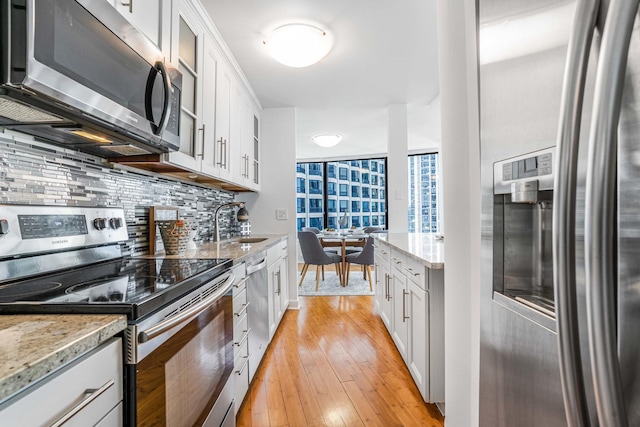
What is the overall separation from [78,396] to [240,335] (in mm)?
1056

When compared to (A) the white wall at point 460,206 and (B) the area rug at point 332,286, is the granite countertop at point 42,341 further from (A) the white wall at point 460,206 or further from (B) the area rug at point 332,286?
(B) the area rug at point 332,286

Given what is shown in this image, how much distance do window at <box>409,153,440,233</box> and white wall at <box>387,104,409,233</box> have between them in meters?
2.67

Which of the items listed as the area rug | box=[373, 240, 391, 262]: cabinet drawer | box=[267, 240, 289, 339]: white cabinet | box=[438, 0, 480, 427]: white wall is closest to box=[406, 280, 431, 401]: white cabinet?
box=[438, 0, 480, 427]: white wall

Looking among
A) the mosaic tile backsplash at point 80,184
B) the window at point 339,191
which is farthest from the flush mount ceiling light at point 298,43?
the window at point 339,191

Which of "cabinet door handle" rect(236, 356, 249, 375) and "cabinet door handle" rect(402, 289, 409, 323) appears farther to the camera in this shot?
"cabinet door handle" rect(402, 289, 409, 323)

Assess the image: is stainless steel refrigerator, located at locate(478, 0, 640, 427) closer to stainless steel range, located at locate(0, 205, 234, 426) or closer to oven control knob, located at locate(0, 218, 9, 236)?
stainless steel range, located at locate(0, 205, 234, 426)

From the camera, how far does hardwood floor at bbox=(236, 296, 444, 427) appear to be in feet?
5.23

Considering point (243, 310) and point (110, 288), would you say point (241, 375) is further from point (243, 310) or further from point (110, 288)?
point (110, 288)

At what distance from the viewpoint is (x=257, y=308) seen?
6.44 feet

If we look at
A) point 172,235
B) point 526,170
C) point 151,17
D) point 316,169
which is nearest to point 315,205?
point 316,169

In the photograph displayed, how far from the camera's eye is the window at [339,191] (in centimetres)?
676

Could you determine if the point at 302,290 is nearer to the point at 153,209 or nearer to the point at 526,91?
the point at 153,209

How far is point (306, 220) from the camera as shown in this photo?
6.80 metres

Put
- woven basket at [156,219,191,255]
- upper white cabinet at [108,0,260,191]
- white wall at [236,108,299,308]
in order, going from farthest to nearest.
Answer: white wall at [236,108,299,308] → woven basket at [156,219,191,255] → upper white cabinet at [108,0,260,191]
